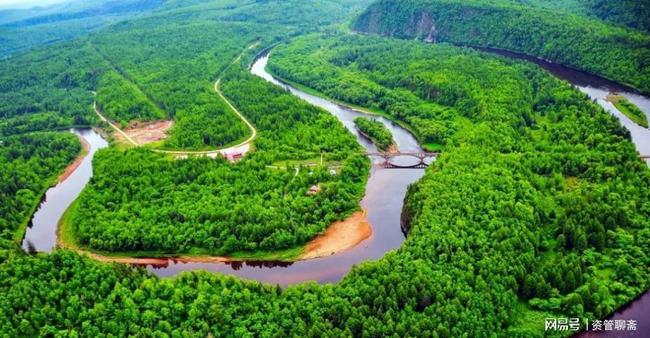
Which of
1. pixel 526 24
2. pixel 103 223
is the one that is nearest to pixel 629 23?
pixel 526 24

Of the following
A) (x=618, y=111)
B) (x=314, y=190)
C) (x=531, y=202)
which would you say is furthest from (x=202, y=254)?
(x=618, y=111)

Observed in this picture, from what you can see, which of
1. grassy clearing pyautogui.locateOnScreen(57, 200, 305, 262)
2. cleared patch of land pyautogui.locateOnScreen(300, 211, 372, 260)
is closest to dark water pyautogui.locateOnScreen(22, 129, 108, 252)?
grassy clearing pyautogui.locateOnScreen(57, 200, 305, 262)

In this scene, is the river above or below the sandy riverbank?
below

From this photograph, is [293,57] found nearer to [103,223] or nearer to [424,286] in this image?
[103,223]

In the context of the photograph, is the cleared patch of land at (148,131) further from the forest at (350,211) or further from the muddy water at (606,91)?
the muddy water at (606,91)

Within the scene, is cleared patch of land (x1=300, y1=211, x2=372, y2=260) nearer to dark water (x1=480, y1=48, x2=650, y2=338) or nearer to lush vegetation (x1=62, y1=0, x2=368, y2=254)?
lush vegetation (x1=62, y1=0, x2=368, y2=254)

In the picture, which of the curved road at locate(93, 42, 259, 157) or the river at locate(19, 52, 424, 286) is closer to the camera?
the river at locate(19, 52, 424, 286)

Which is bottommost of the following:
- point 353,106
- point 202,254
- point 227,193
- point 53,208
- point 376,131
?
point 202,254

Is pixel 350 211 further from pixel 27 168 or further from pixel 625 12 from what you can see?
pixel 625 12

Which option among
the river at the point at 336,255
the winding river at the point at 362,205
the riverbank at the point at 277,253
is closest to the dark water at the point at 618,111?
the winding river at the point at 362,205
